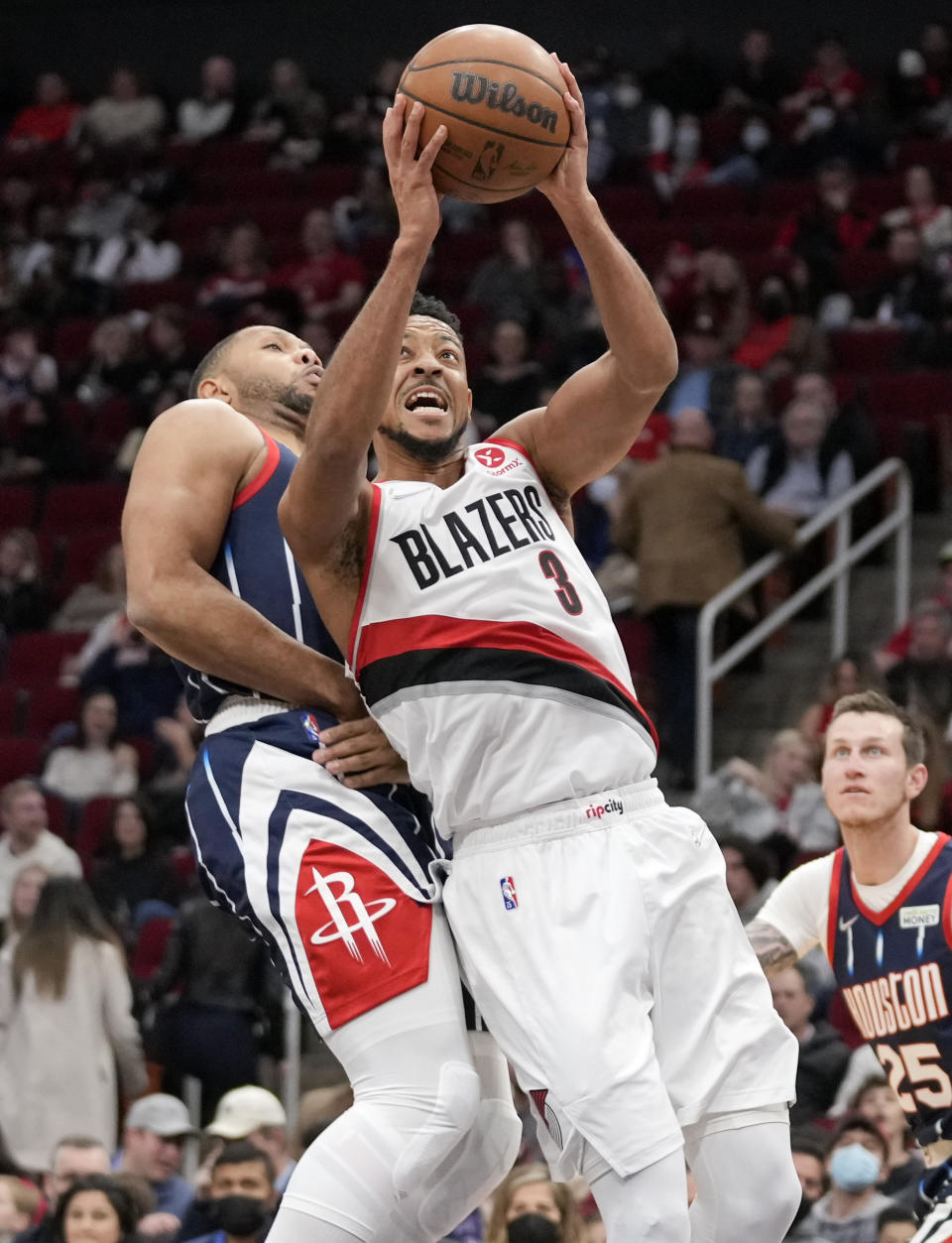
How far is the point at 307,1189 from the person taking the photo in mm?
3963

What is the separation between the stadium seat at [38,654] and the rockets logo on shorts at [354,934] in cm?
893

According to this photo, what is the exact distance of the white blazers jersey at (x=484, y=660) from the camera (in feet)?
13.2

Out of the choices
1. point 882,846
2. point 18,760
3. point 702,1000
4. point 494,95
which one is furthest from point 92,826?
point 494,95

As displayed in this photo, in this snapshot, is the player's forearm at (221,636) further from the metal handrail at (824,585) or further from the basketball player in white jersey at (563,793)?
the metal handrail at (824,585)

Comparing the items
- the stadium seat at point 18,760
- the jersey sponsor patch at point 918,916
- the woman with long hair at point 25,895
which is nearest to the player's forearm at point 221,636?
the jersey sponsor patch at point 918,916

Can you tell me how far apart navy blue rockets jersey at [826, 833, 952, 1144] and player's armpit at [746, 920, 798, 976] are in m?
0.13

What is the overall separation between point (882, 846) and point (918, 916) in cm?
19

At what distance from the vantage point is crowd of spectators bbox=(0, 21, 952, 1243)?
7.96m

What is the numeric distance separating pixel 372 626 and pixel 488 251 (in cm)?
1128

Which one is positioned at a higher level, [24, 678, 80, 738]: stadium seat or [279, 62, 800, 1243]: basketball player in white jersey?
→ [279, 62, 800, 1243]: basketball player in white jersey

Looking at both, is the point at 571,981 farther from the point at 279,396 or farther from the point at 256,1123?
the point at 256,1123

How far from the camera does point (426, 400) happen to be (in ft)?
14.0

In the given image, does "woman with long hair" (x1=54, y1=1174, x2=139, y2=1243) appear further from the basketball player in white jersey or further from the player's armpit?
the basketball player in white jersey

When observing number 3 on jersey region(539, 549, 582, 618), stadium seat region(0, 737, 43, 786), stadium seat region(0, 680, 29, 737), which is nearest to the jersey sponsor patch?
number 3 on jersey region(539, 549, 582, 618)
